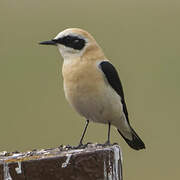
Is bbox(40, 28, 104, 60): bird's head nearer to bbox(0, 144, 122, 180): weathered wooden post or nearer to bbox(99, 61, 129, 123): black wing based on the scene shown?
bbox(99, 61, 129, 123): black wing

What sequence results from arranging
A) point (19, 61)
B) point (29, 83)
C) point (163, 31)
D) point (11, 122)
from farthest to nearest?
1. point (163, 31)
2. point (19, 61)
3. point (29, 83)
4. point (11, 122)

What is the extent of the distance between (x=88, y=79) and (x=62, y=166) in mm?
2989

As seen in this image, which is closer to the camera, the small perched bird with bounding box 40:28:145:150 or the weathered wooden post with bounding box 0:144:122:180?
the weathered wooden post with bounding box 0:144:122:180

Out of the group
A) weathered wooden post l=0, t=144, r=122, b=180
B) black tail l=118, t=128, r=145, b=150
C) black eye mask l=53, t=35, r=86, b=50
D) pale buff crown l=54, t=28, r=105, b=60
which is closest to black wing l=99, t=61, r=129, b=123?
pale buff crown l=54, t=28, r=105, b=60

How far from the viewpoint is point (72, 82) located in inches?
279

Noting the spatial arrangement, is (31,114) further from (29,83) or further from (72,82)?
(72,82)

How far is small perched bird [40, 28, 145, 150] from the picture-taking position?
23.2 feet

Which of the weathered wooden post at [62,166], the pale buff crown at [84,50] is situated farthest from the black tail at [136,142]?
the weathered wooden post at [62,166]

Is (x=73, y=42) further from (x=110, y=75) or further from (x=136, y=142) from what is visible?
(x=136, y=142)

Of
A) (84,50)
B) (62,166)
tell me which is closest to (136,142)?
(84,50)

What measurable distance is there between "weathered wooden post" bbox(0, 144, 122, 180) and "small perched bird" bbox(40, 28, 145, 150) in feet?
9.17

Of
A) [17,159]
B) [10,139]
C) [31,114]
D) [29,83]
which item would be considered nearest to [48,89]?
[29,83]

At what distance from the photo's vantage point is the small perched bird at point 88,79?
706cm

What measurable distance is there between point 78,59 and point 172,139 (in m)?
4.93
